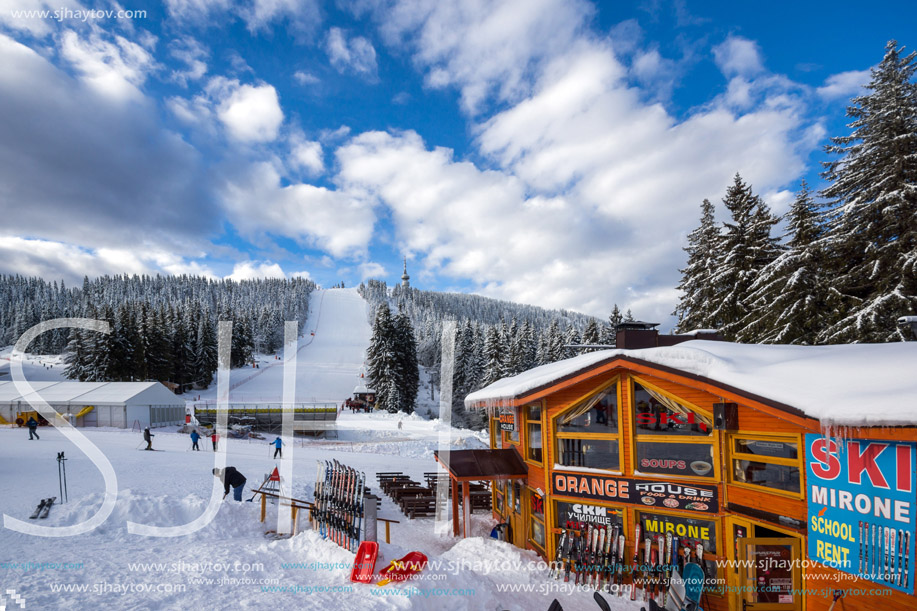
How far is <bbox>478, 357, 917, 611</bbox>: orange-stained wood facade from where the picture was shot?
8.39 metres

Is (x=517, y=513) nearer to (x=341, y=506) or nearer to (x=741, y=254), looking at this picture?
(x=341, y=506)

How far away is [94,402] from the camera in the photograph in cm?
3369

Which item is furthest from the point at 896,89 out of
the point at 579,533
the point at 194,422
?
the point at 194,422

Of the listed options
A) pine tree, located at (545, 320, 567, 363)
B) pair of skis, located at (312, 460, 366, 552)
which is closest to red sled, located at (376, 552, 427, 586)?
pair of skis, located at (312, 460, 366, 552)

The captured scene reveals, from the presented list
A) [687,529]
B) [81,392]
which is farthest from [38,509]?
[81,392]

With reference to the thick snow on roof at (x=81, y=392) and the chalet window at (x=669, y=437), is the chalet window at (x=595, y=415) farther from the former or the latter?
the thick snow on roof at (x=81, y=392)

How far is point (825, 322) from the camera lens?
18453mm

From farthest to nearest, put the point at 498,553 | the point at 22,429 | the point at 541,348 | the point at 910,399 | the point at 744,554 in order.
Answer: the point at 541,348 < the point at 22,429 < the point at 498,553 < the point at 744,554 < the point at 910,399

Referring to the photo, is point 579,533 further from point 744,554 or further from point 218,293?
point 218,293

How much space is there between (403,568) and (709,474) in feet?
23.8

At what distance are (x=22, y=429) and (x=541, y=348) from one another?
47438 mm

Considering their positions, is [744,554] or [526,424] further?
[526,424]

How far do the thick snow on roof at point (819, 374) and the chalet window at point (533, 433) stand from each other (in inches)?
62.3

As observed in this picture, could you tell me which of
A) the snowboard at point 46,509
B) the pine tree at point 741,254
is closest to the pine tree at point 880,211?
the pine tree at point 741,254
